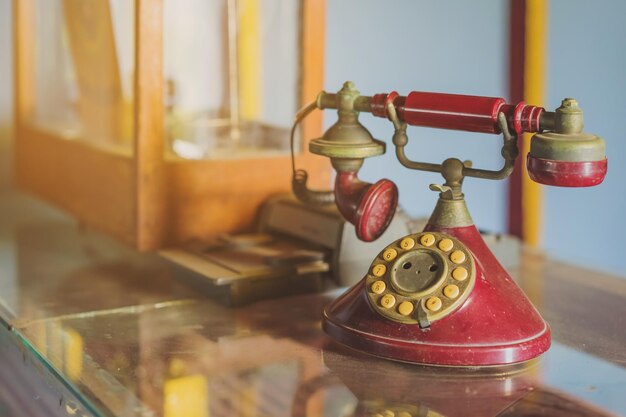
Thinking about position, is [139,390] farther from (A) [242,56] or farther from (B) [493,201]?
(B) [493,201]

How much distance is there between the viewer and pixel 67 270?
62.2 inches

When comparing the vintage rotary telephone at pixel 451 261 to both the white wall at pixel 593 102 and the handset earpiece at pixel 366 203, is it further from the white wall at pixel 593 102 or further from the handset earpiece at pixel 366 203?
the white wall at pixel 593 102

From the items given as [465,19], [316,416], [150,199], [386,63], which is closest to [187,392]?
[316,416]

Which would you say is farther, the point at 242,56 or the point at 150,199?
the point at 242,56

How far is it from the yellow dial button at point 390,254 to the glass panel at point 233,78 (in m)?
0.51

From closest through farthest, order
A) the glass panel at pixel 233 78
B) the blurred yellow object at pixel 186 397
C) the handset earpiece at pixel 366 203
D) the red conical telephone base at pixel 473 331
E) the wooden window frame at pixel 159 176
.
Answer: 1. the blurred yellow object at pixel 186 397
2. the red conical telephone base at pixel 473 331
3. the handset earpiece at pixel 366 203
4. the wooden window frame at pixel 159 176
5. the glass panel at pixel 233 78

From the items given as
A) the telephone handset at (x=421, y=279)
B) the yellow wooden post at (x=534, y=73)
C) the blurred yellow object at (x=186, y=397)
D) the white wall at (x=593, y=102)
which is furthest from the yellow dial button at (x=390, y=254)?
the yellow wooden post at (x=534, y=73)

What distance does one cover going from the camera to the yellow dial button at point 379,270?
1134mm

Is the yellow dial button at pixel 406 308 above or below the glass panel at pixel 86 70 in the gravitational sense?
below

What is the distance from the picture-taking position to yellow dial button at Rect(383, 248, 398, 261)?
1144 mm

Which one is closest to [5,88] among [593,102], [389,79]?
[389,79]

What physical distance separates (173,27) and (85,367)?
64 centimetres

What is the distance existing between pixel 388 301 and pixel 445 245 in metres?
0.10

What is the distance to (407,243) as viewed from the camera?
1.15 m
